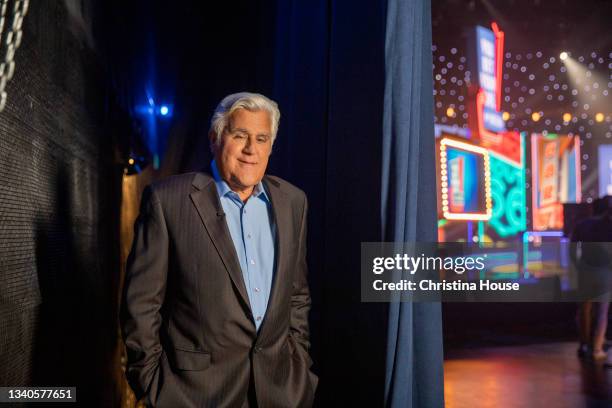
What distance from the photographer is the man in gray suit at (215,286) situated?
1.64 meters

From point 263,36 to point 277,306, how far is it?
1914 mm

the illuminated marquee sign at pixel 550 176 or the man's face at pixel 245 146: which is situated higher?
the illuminated marquee sign at pixel 550 176

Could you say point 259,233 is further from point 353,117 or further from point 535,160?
point 535,160

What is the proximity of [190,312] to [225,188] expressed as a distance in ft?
1.41

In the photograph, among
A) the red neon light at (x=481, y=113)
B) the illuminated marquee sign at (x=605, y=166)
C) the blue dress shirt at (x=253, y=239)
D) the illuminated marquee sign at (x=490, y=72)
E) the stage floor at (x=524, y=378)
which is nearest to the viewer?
A: the blue dress shirt at (x=253, y=239)

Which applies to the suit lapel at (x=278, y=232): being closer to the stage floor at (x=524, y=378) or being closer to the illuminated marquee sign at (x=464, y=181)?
the stage floor at (x=524, y=378)

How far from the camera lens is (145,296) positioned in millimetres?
1636

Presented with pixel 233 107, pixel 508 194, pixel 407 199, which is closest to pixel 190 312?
pixel 233 107

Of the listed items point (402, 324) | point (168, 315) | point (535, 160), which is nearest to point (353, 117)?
point (402, 324)

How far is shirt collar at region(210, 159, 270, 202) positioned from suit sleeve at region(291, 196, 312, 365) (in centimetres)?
19

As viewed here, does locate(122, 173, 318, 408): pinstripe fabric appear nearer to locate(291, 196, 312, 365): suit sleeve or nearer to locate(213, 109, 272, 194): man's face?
locate(213, 109, 272, 194): man's face

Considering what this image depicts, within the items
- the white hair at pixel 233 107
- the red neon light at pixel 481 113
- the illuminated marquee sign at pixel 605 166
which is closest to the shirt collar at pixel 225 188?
the white hair at pixel 233 107

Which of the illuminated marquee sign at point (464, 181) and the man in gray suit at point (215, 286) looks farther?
the illuminated marquee sign at point (464, 181)

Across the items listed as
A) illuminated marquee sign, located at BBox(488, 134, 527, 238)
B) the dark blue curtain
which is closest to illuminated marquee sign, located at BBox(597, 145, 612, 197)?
illuminated marquee sign, located at BBox(488, 134, 527, 238)
